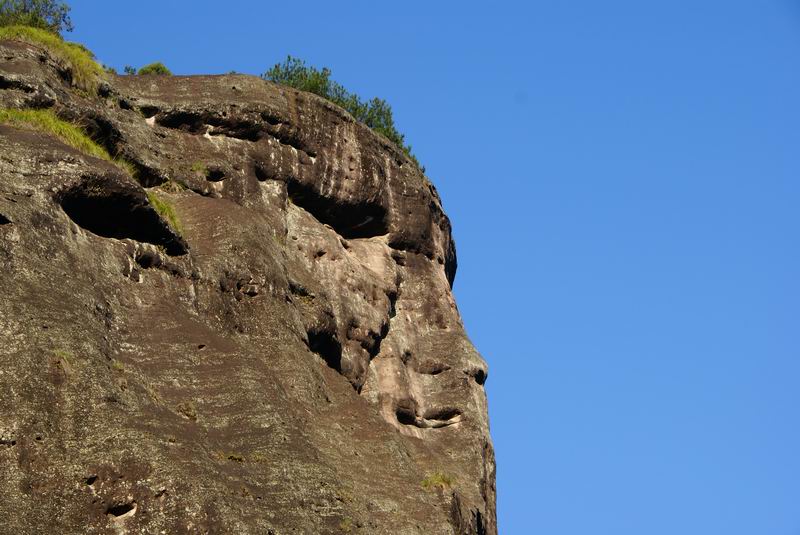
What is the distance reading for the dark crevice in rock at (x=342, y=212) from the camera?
50.8 metres

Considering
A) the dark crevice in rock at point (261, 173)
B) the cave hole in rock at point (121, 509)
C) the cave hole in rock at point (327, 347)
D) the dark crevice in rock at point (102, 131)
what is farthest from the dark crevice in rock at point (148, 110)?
the cave hole in rock at point (121, 509)

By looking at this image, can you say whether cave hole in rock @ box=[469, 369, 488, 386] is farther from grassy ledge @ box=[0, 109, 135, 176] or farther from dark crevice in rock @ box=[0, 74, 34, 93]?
→ dark crevice in rock @ box=[0, 74, 34, 93]

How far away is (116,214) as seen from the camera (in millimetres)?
38500

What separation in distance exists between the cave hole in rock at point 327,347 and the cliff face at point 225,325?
7 cm

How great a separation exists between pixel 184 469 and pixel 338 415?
34.3 feet

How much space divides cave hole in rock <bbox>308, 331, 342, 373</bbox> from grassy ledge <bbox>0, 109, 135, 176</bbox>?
279 inches

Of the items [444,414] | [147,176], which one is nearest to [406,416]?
[444,414]

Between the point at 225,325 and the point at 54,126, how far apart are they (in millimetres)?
7012

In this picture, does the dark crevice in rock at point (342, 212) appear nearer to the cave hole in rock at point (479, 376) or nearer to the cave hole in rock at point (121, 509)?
the cave hole in rock at point (479, 376)

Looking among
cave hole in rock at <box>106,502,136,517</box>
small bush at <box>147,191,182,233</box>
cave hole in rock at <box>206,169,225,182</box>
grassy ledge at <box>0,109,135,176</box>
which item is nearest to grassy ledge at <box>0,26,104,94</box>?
grassy ledge at <box>0,109,135,176</box>

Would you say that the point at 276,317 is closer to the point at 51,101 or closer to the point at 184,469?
the point at 51,101

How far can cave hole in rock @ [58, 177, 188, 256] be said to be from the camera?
37375 mm

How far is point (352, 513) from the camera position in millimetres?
33531

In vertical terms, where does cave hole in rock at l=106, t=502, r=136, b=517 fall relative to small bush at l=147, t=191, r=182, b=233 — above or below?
below
